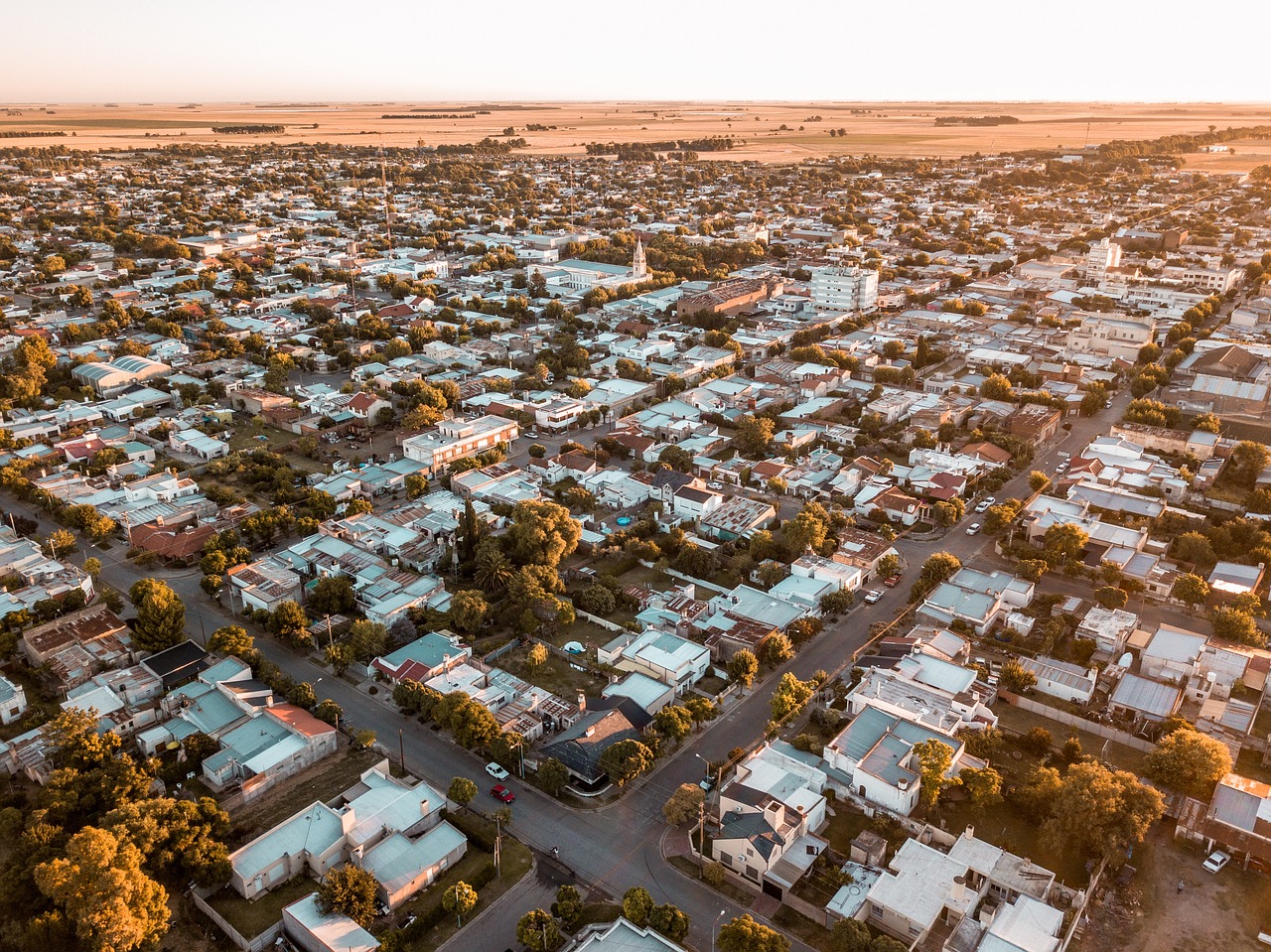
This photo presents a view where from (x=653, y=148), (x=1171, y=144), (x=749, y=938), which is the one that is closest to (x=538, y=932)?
(x=749, y=938)

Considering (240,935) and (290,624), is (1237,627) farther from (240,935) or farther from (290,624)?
(290,624)

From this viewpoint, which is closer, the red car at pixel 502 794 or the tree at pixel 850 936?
the tree at pixel 850 936

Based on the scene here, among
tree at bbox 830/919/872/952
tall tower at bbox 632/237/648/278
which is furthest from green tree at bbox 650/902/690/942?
tall tower at bbox 632/237/648/278

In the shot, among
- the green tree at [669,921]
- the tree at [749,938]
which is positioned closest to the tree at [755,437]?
the green tree at [669,921]

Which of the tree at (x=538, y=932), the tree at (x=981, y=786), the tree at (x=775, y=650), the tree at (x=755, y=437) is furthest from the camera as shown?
the tree at (x=755, y=437)

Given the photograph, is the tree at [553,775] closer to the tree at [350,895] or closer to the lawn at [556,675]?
the lawn at [556,675]

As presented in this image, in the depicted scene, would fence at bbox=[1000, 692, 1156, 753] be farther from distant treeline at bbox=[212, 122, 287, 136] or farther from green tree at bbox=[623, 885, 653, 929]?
distant treeline at bbox=[212, 122, 287, 136]
